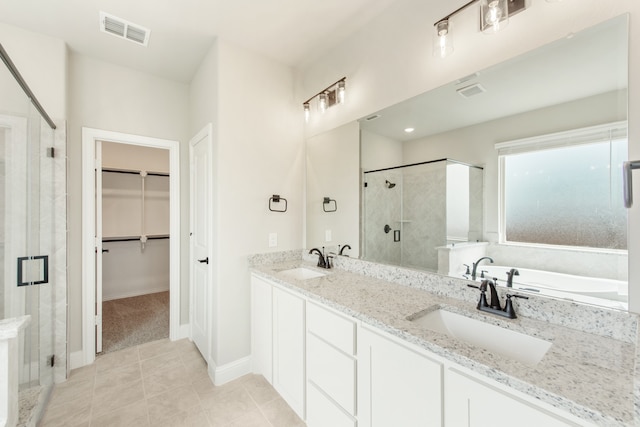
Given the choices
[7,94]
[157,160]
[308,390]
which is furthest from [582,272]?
[157,160]

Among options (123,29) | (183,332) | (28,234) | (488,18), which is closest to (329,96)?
(488,18)

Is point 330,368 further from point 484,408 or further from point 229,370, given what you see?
point 229,370

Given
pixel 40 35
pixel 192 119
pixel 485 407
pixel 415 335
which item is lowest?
pixel 485 407

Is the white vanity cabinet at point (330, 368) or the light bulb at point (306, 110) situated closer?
the white vanity cabinet at point (330, 368)

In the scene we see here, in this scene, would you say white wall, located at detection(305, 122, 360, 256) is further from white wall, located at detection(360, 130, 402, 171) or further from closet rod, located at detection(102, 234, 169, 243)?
closet rod, located at detection(102, 234, 169, 243)

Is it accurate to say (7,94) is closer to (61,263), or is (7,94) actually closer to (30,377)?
(61,263)

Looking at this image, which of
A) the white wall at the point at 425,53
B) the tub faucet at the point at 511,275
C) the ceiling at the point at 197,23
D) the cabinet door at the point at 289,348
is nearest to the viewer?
the white wall at the point at 425,53

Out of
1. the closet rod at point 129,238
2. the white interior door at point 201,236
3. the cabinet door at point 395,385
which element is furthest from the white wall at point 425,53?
the closet rod at point 129,238

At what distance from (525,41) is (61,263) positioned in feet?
11.5

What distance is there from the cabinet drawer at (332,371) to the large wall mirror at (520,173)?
0.75 meters

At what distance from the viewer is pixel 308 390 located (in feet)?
5.48

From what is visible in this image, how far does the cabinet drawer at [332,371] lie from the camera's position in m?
1.38

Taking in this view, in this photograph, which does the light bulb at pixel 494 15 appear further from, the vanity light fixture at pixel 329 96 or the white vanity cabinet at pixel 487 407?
the white vanity cabinet at pixel 487 407

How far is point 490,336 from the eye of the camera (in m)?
1.23
